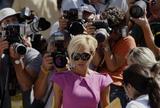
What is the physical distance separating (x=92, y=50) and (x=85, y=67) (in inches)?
7.2

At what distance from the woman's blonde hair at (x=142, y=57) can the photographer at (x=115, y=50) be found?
0.91 m

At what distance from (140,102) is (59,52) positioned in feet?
→ 4.80

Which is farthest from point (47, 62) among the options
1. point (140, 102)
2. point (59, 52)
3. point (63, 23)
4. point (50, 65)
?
point (140, 102)

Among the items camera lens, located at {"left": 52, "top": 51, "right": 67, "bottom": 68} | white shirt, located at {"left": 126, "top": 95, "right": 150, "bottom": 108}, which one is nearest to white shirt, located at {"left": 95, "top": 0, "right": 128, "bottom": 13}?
camera lens, located at {"left": 52, "top": 51, "right": 67, "bottom": 68}

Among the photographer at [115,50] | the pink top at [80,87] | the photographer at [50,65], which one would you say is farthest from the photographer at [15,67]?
the photographer at [115,50]

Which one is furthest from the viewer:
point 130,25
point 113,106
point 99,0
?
point 99,0

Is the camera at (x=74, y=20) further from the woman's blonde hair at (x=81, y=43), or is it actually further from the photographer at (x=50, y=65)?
the woman's blonde hair at (x=81, y=43)

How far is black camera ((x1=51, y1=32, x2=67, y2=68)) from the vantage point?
5051mm

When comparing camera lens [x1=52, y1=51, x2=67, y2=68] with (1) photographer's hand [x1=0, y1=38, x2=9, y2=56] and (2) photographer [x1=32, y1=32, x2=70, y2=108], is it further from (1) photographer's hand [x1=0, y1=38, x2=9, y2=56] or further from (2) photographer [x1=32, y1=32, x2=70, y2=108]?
(1) photographer's hand [x1=0, y1=38, x2=9, y2=56]

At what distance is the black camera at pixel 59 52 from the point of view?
5.05m

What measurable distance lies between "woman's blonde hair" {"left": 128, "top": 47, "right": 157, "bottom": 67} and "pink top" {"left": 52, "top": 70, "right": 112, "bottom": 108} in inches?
17.7

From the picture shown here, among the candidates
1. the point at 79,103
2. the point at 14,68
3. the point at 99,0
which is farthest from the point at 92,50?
the point at 99,0

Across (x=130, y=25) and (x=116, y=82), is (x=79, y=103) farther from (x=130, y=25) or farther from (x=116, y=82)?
(x=130, y=25)

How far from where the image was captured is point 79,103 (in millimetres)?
4863
